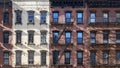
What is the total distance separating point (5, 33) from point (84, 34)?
11462 millimetres

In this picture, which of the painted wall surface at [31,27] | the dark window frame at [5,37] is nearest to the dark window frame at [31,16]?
the painted wall surface at [31,27]

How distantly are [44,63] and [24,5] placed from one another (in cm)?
904

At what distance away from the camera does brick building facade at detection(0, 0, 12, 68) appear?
71875mm

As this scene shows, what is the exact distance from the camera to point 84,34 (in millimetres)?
72500

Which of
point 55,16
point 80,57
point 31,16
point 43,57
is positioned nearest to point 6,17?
point 31,16

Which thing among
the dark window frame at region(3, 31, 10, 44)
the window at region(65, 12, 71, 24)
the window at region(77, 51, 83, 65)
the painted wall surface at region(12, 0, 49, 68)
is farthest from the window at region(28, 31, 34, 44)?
the window at region(77, 51, 83, 65)

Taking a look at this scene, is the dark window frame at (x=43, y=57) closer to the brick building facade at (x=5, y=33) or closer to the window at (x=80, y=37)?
the brick building facade at (x=5, y=33)

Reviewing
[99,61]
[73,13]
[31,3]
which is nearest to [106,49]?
[99,61]

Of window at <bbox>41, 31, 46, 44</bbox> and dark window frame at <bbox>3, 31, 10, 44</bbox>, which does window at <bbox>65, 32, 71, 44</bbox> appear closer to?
window at <bbox>41, 31, 46, 44</bbox>

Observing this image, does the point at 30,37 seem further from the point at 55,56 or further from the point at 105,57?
the point at 105,57

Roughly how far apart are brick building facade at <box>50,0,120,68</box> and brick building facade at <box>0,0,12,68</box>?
604 centimetres

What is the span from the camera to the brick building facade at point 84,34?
236 feet

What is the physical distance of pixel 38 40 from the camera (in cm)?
7262

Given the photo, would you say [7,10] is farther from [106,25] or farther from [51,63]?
[106,25]
